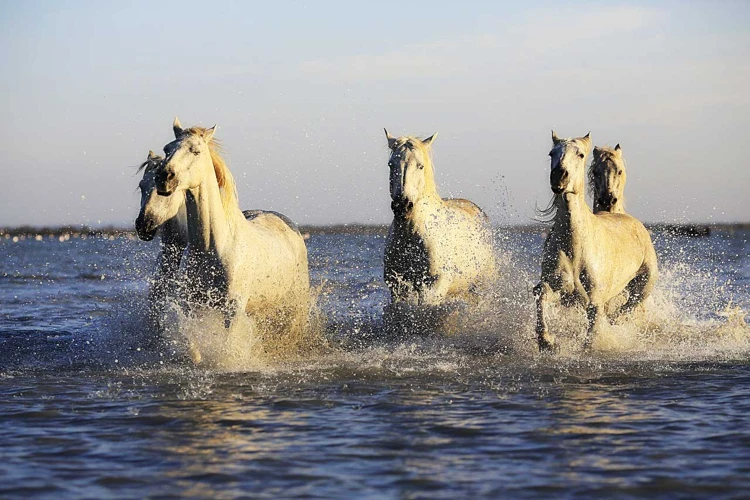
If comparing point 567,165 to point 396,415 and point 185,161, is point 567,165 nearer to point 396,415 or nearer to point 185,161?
point 396,415

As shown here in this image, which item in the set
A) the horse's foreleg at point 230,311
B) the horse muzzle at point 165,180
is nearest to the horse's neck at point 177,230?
the horse's foreleg at point 230,311

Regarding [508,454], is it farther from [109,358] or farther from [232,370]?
[109,358]

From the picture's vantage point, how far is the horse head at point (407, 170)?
9258 millimetres

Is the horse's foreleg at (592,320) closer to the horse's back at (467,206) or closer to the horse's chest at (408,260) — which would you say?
the horse's chest at (408,260)

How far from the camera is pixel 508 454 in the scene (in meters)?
5.37

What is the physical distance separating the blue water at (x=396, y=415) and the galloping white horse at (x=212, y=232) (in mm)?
671

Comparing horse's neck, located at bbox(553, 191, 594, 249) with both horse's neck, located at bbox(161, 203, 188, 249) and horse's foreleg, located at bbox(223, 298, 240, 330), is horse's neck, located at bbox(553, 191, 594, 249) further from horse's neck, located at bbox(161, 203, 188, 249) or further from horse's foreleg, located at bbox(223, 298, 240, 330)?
horse's neck, located at bbox(161, 203, 188, 249)

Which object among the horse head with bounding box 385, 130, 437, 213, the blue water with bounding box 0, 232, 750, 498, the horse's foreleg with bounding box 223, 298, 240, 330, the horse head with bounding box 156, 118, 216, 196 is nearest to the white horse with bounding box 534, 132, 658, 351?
the blue water with bounding box 0, 232, 750, 498

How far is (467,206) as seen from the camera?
1126 cm

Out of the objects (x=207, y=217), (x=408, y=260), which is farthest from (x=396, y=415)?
(x=408, y=260)

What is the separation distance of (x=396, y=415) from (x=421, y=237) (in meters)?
3.61

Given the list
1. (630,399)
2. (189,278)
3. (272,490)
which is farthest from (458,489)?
(189,278)

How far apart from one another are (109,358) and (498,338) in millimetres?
3875

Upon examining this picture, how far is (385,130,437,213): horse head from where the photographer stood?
9258 millimetres
